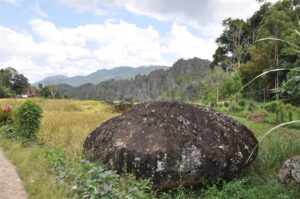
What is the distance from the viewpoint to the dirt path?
550cm

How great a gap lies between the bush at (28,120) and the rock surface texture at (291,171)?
A: 6.27 metres

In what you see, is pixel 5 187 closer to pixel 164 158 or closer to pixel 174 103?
pixel 164 158

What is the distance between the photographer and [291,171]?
695 cm

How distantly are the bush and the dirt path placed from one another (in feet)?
7.49

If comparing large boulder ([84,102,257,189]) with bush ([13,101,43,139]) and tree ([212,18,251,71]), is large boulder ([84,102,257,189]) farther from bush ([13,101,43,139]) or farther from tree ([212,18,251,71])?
tree ([212,18,251,71])

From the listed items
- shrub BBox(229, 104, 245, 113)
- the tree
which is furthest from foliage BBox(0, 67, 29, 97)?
shrub BBox(229, 104, 245, 113)

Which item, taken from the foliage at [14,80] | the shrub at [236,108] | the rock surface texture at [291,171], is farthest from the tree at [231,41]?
the rock surface texture at [291,171]

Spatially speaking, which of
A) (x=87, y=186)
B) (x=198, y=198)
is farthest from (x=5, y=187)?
(x=198, y=198)

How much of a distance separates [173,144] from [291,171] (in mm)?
2316

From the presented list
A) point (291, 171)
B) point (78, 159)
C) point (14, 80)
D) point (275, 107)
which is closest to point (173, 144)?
point (78, 159)

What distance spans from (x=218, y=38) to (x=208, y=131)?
44.4 metres

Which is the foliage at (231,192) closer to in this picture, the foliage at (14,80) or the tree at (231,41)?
the tree at (231,41)

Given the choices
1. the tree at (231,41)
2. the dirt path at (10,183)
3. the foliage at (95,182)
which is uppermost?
the tree at (231,41)

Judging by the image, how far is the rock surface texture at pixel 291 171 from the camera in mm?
6863
